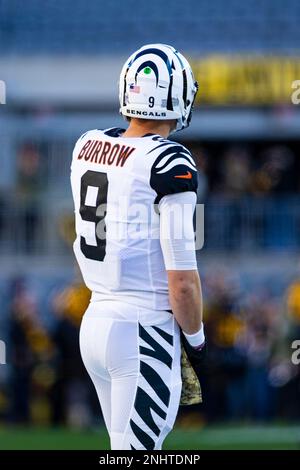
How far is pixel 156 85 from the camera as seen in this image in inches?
166

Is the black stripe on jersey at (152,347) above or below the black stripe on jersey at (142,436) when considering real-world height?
above

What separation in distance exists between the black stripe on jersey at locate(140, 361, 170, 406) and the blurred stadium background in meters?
5.19

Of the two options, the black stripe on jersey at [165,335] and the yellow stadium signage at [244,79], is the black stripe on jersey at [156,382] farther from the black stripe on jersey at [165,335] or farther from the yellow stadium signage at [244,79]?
the yellow stadium signage at [244,79]

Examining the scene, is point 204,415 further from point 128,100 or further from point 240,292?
point 128,100

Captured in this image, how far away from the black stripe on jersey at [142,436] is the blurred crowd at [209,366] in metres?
7.72

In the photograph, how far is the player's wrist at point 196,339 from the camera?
163 inches

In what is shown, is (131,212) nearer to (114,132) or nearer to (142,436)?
(114,132)

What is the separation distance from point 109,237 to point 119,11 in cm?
1310

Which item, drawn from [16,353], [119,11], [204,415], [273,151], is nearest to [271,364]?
[204,415]

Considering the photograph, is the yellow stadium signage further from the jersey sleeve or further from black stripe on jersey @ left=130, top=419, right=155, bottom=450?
black stripe on jersey @ left=130, top=419, right=155, bottom=450

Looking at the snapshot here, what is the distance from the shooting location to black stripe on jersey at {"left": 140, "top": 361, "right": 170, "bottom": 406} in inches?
161

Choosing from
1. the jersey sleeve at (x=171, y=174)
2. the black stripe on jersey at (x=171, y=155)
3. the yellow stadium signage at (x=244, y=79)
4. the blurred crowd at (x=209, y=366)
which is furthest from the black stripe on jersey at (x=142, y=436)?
the yellow stadium signage at (x=244, y=79)

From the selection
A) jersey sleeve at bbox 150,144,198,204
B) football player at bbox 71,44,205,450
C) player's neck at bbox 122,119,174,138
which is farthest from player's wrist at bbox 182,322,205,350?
player's neck at bbox 122,119,174,138

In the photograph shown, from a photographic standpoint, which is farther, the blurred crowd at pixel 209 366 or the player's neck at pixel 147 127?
the blurred crowd at pixel 209 366
